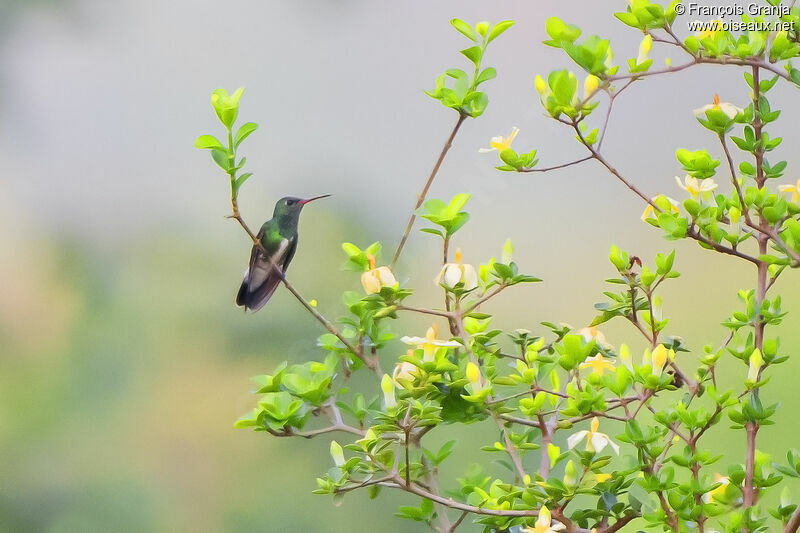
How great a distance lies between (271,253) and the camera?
4.41ft

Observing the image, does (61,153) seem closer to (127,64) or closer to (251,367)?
(127,64)

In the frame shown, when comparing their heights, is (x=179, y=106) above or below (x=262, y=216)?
above

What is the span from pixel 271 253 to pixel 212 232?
159 mm

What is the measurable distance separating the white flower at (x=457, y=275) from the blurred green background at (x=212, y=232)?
500 millimetres

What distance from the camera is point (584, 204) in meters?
1.50

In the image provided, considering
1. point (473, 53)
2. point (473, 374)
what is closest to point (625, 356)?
point (473, 374)

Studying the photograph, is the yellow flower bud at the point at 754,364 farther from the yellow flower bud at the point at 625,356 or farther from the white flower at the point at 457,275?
the white flower at the point at 457,275

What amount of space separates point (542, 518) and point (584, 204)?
797 mm

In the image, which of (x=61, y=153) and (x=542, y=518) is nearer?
(x=542, y=518)

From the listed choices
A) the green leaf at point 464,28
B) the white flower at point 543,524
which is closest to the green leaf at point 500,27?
the green leaf at point 464,28

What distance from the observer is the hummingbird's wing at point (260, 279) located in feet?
4.46

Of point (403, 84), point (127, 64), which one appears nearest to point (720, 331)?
point (403, 84)

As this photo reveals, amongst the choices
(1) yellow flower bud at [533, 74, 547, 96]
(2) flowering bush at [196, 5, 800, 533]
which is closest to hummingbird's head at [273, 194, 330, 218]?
(2) flowering bush at [196, 5, 800, 533]

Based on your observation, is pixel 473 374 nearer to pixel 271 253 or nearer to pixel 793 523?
pixel 793 523
